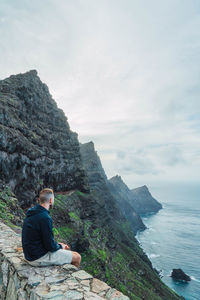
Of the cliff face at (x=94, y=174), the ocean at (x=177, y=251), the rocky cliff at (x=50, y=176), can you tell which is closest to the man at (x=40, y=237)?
the rocky cliff at (x=50, y=176)

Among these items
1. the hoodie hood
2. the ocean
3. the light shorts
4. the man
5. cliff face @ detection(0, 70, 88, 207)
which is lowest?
the ocean

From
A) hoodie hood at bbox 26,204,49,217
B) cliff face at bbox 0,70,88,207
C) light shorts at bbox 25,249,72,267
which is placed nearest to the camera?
hoodie hood at bbox 26,204,49,217

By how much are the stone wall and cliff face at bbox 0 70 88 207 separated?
18.9m

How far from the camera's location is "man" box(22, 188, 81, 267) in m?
5.39

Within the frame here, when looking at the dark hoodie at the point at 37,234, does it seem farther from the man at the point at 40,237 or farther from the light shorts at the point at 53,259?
the light shorts at the point at 53,259

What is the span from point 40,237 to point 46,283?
3.97 ft

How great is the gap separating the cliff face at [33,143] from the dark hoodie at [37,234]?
65.2ft

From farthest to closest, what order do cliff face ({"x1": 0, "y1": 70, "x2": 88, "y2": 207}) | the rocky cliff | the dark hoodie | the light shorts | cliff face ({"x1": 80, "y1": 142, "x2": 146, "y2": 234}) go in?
cliff face ({"x1": 80, "y1": 142, "x2": 146, "y2": 234})
cliff face ({"x1": 0, "y1": 70, "x2": 88, "y2": 207})
the rocky cliff
the light shorts
the dark hoodie

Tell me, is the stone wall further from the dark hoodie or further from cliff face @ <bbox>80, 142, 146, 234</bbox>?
cliff face @ <bbox>80, 142, 146, 234</bbox>

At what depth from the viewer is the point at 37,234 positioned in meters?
5.45

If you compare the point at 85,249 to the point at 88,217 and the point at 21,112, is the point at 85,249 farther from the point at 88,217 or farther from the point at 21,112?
the point at 21,112

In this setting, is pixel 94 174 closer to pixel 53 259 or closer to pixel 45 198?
pixel 53 259

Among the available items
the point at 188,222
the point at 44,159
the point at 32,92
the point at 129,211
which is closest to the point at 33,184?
the point at 44,159

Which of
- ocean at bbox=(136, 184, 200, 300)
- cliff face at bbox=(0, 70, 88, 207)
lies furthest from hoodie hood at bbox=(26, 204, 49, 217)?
ocean at bbox=(136, 184, 200, 300)
